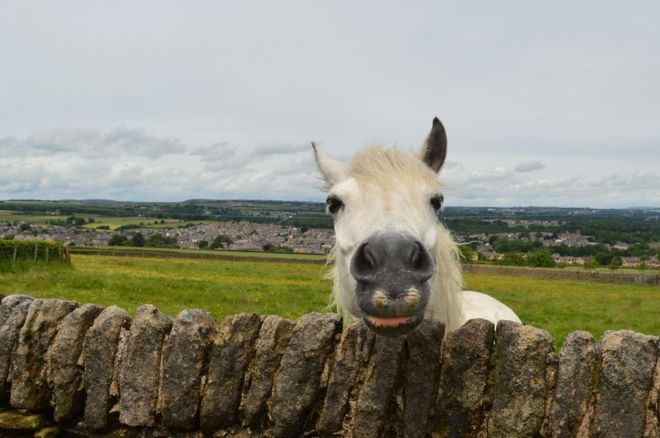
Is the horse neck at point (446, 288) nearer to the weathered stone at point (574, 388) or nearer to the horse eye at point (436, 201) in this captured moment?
the horse eye at point (436, 201)

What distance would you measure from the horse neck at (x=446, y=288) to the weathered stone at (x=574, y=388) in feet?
3.54

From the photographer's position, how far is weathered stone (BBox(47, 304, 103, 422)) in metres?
4.67

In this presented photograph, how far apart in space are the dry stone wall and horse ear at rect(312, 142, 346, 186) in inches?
47.6

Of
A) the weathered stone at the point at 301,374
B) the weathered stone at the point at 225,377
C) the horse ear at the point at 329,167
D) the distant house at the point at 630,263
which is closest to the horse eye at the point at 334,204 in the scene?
the horse ear at the point at 329,167

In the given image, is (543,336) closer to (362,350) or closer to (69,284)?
(362,350)

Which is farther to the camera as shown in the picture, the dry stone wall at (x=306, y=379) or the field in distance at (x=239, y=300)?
the field in distance at (x=239, y=300)

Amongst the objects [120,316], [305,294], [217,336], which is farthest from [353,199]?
[305,294]

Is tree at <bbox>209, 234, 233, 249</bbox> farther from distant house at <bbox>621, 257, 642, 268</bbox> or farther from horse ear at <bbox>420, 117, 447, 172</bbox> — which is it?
horse ear at <bbox>420, 117, 447, 172</bbox>

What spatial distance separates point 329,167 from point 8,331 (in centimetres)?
334

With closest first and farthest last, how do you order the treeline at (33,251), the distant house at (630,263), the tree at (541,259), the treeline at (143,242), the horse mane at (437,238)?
1. the horse mane at (437,238)
2. the treeline at (33,251)
3. the distant house at (630,263)
4. the tree at (541,259)
5. the treeline at (143,242)

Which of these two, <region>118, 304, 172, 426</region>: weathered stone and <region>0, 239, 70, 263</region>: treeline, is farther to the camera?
<region>0, 239, 70, 263</region>: treeline

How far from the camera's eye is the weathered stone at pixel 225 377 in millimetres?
4242

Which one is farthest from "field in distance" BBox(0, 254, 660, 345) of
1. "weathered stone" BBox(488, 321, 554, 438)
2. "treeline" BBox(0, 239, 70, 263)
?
"weathered stone" BBox(488, 321, 554, 438)

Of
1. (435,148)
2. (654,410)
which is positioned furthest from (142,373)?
(654,410)
